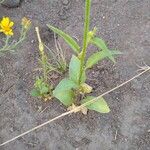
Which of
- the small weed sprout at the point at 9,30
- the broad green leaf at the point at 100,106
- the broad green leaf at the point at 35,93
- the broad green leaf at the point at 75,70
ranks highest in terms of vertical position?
the small weed sprout at the point at 9,30

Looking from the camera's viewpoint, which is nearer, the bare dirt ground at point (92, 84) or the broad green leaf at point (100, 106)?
the broad green leaf at point (100, 106)

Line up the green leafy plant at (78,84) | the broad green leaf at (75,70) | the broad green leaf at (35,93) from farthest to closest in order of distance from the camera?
the broad green leaf at (35,93) → the broad green leaf at (75,70) → the green leafy plant at (78,84)

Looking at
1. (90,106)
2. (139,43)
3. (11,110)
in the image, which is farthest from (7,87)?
(139,43)

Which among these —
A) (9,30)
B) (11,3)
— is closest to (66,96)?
(9,30)

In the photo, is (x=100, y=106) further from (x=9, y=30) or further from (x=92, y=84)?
(x=9, y=30)

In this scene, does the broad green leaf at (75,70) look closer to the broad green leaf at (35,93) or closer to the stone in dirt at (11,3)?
the broad green leaf at (35,93)

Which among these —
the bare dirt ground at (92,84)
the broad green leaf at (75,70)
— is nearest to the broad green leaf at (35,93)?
the bare dirt ground at (92,84)

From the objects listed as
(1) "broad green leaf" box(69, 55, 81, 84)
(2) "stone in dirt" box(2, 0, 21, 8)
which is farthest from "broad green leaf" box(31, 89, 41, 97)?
(2) "stone in dirt" box(2, 0, 21, 8)

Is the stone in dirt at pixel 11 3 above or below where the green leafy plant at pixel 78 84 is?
above
